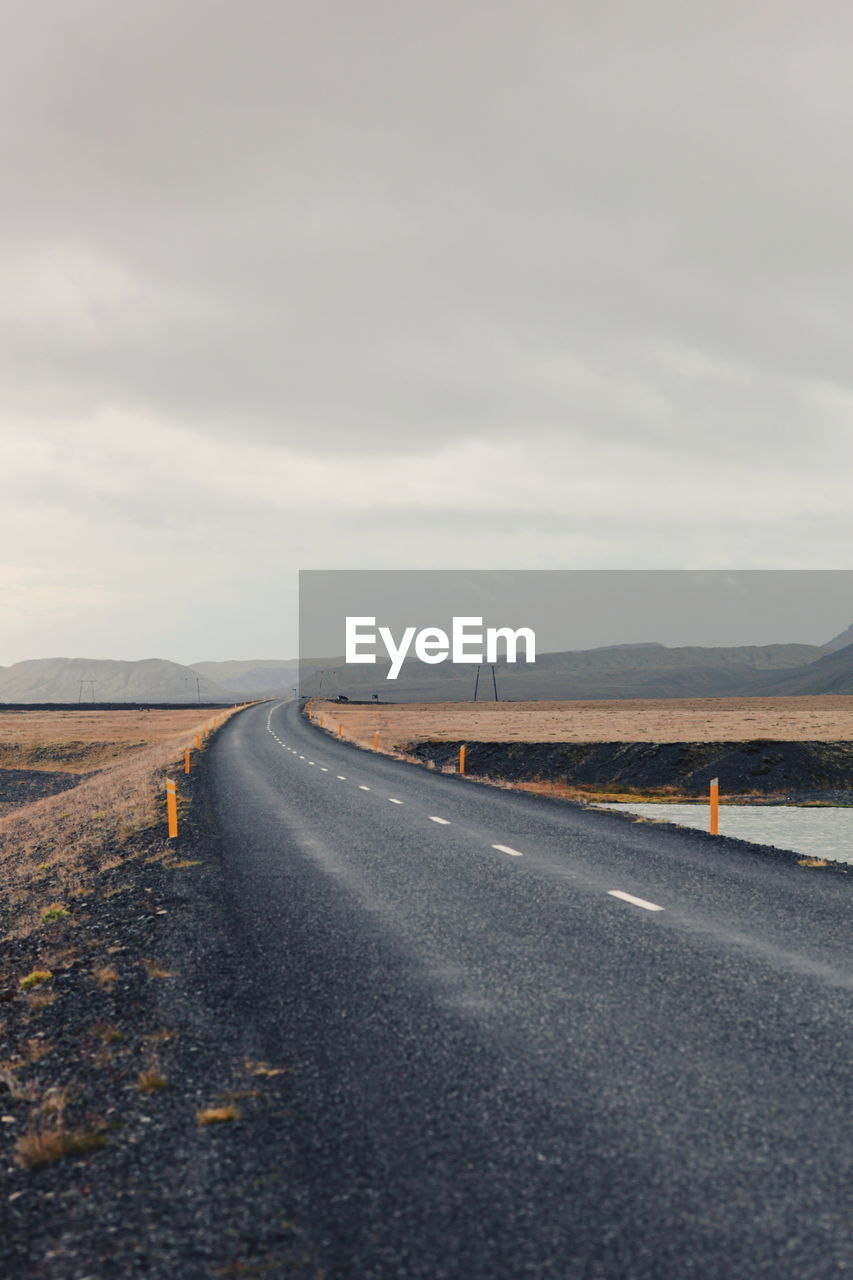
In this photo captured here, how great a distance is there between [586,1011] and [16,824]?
30198 mm

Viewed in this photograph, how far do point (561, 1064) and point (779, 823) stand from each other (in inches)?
706

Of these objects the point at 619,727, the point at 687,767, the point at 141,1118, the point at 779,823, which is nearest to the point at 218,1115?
the point at 141,1118

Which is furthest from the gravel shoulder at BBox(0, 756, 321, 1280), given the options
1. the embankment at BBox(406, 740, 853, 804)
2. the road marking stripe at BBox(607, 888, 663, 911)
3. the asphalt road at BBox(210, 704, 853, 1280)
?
the embankment at BBox(406, 740, 853, 804)

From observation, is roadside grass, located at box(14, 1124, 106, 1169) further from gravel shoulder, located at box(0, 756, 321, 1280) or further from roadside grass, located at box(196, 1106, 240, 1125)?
roadside grass, located at box(196, 1106, 240, 1125)

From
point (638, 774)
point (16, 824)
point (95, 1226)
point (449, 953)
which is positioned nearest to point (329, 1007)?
point (449, 953)

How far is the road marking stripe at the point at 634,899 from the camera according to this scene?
11414mm

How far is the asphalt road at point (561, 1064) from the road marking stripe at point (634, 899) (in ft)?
0.21

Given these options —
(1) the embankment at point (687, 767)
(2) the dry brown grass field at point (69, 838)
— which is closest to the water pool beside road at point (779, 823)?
(1) the embankment at point (687, 767)

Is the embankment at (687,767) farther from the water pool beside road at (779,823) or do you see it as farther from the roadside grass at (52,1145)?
the roadside grass at (52,1145)

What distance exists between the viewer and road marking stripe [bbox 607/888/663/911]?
11.4 metres

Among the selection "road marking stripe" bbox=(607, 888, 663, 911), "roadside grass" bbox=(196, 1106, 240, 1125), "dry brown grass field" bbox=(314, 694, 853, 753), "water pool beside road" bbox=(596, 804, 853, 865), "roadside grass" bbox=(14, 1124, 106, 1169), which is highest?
"roadside grass" bbox=(196, 1106, 240, 1125)

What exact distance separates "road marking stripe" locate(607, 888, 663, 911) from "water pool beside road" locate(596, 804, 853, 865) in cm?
546

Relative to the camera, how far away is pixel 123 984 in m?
9.16

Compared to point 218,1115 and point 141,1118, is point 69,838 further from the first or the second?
point 218,1115
